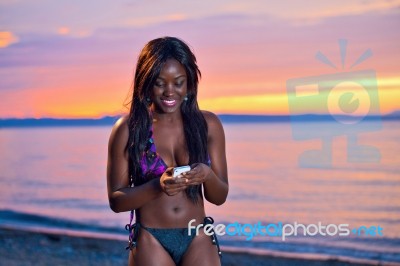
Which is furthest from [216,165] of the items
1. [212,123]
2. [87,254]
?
[87,254]

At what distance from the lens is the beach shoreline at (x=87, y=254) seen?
32.1 feet

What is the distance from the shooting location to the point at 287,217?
14539 mm

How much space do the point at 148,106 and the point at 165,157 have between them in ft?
0.78

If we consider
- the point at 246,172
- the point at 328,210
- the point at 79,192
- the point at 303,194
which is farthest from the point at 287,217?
the point at 246,172

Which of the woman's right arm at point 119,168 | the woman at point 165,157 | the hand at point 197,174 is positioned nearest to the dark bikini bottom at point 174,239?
the woman at point 165,157

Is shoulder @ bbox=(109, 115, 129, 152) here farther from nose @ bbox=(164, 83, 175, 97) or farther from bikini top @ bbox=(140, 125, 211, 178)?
nose @ bbox=(164, 83, 175, 97)

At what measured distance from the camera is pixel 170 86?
11.1 ft

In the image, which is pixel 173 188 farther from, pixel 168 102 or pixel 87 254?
pixel 87 254

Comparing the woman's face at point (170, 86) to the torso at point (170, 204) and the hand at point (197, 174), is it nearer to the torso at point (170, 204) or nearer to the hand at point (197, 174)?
the torso at point (170, 204)

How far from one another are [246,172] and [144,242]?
63.7ft

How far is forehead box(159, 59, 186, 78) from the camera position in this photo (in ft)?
11.0

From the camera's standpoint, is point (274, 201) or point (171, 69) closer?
point (171, 69)

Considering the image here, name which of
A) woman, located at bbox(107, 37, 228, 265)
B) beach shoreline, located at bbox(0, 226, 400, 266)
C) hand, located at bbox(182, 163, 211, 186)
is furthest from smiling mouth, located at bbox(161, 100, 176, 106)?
beach shoreline, located at bbox(0, 226, 400, 266)

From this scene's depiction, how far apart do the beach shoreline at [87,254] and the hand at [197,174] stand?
21.2 ft
